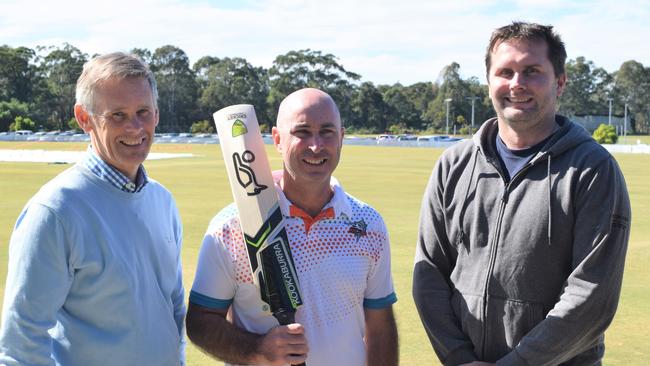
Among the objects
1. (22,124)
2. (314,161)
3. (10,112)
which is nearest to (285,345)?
(314,161)

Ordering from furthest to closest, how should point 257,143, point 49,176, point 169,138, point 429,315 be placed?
point 169,138 < point 49,176 < point 429,315 < point 257,143

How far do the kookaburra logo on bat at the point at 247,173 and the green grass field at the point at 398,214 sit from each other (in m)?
2.95

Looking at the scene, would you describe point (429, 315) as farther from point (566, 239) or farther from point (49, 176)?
point (49, 176)

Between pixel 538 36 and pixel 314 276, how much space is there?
1531 mm

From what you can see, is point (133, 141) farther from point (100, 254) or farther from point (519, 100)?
point (519, 100)

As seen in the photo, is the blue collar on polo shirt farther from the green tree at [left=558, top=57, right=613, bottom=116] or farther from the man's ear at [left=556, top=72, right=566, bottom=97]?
the green tree at [left=558, top=57, right=613, bottom=116]

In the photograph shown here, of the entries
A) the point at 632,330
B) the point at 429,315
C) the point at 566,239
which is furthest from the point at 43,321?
the point at 632,330

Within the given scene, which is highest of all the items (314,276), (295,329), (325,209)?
(325,209)

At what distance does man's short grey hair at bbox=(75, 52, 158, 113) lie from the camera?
312 cm

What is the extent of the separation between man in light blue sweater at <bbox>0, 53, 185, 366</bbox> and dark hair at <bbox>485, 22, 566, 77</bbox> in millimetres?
1657

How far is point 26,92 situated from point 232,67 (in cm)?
2693

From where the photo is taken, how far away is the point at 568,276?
11.2 feet

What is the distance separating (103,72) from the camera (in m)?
3.12

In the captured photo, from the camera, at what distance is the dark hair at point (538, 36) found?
348cm
